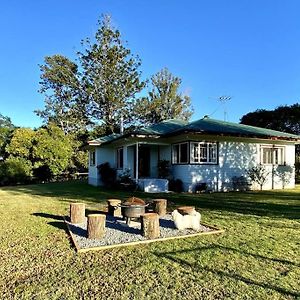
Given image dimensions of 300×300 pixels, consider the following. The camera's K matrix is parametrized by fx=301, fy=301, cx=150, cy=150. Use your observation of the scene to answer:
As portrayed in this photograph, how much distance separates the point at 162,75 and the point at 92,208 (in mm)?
32152

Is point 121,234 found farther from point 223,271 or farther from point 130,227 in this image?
point 223,271

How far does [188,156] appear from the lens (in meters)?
14.6

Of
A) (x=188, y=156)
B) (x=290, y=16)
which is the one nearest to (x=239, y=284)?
(x=188, y=156)

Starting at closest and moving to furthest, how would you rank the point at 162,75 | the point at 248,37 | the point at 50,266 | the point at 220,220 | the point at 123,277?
1. the point at 123,277
2. the point at 50,266
3. the point at 220,220
4. the point at 248,37
5. the point at 162,75

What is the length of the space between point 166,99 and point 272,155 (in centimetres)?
2359

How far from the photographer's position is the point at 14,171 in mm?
22500

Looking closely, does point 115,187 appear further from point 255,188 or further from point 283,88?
point 283,88

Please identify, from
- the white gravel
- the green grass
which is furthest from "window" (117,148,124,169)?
the green grass

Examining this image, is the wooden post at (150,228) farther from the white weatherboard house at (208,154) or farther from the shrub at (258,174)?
the shrub at (258,174)

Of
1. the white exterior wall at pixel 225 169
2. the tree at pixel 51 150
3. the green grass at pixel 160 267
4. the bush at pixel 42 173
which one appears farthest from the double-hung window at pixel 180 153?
the bush at pixel 42 173

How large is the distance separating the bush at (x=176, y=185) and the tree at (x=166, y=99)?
21903mm

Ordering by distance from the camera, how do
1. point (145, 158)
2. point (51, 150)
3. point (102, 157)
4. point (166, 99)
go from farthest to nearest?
point (166, 99)
point (51, 150)
point (102, 157)
point (145, 158)

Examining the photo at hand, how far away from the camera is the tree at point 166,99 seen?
37.5 meters

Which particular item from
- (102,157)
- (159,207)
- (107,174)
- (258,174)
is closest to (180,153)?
Result: (258,174)
